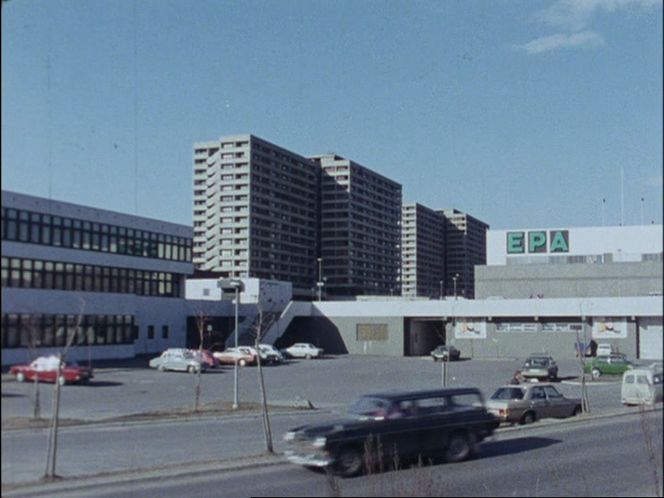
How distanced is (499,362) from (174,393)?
4.00 feet

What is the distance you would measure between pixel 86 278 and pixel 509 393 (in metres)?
2.20

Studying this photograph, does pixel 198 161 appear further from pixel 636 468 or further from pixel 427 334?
pixel 636 468

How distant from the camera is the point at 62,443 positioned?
71.0 inches

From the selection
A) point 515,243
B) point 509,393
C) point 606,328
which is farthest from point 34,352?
point 509,393

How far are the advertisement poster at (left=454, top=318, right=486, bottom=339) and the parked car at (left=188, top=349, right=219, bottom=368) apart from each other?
0.95 meters

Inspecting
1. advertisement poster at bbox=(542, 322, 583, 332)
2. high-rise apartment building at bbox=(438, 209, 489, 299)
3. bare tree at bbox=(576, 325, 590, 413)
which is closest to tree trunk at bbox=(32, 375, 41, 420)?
high-rise apartment building at bbox=(438, 209, 489, 299)

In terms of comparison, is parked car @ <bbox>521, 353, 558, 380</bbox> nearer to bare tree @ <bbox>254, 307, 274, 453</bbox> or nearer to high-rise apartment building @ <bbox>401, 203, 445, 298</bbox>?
high-rise apartment building @ <bbox>401, 203, 445, 298</bbox>

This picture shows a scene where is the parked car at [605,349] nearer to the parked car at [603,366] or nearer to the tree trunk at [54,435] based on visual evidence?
the parked car at [603,366]

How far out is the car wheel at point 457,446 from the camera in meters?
2.61

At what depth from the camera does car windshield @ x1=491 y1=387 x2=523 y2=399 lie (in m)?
3.22

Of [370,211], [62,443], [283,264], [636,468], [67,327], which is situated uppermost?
[370,211]

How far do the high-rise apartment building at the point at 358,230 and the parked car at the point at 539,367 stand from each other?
59 cm

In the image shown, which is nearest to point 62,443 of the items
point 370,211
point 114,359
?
point 114,359

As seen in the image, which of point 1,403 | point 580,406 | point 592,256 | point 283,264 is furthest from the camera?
point 580,406
